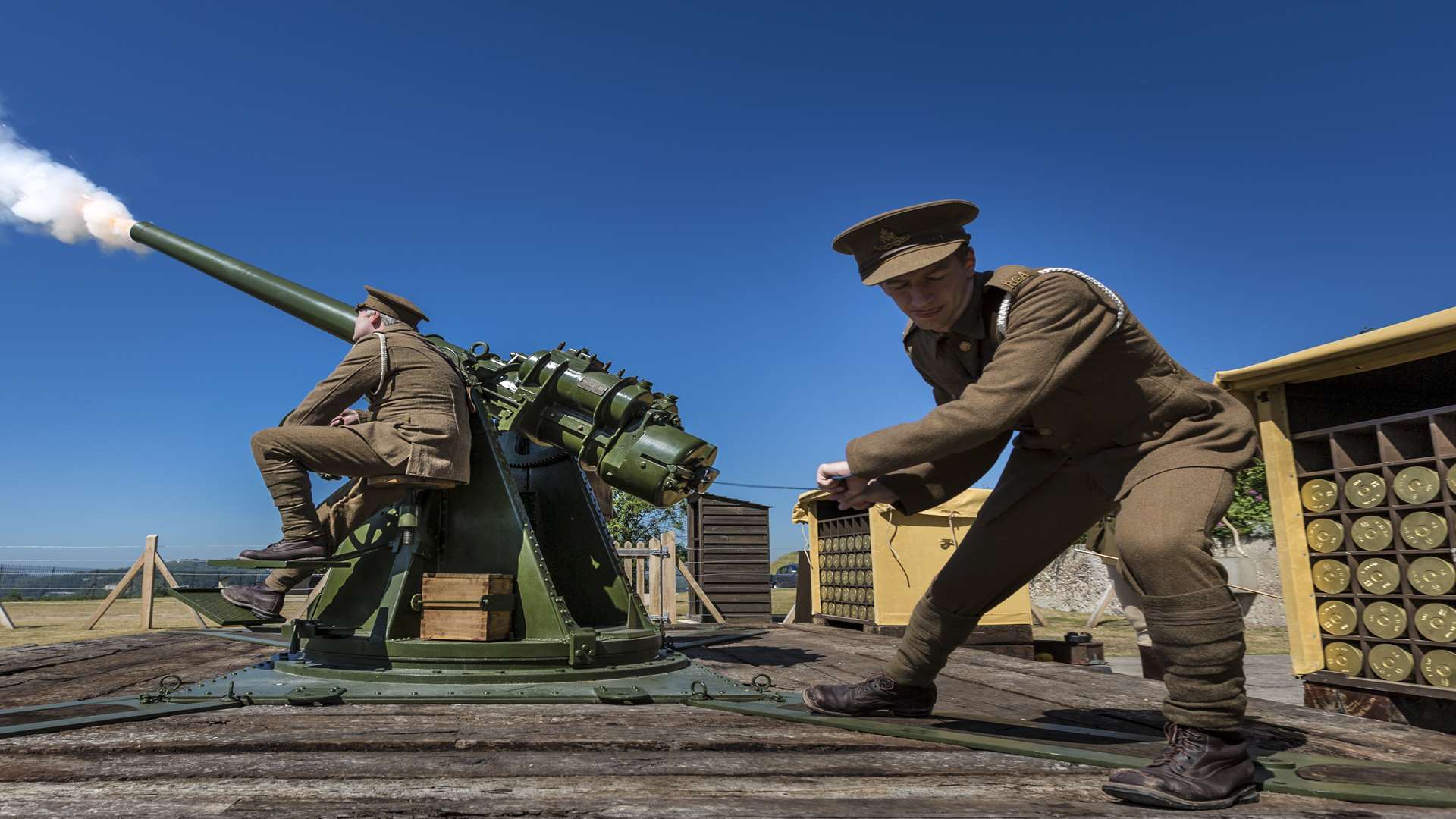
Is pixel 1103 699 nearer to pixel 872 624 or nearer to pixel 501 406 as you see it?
pixel 501 406

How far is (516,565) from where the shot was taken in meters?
4.55

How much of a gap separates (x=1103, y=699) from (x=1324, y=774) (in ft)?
4.87

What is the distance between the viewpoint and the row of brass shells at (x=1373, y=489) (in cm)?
404

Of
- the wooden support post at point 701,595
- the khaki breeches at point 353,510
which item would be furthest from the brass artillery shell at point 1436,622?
the wooden support post at point 701,595

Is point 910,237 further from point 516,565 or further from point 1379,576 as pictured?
point 1379,576

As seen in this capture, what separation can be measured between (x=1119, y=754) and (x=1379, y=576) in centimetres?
277

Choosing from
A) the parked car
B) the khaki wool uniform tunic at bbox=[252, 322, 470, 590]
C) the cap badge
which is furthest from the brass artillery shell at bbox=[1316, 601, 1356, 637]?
the parked car

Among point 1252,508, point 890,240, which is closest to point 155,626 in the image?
point 890,240

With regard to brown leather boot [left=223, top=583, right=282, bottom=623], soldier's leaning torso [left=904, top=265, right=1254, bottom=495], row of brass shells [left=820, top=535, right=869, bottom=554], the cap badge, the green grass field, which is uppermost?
the cap badge

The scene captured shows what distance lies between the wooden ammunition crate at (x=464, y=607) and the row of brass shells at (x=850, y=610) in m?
6.31

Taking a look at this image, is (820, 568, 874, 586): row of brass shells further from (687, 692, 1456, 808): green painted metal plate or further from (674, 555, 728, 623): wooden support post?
(687, 692, 1456, 808): green painted metal plate

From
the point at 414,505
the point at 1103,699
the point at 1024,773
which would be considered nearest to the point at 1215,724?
the point at 1024,773

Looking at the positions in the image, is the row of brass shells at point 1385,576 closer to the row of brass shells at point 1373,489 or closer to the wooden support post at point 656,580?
the row of brass shells at point 1373,489

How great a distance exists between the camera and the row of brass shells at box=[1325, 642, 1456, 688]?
3.94 metres
